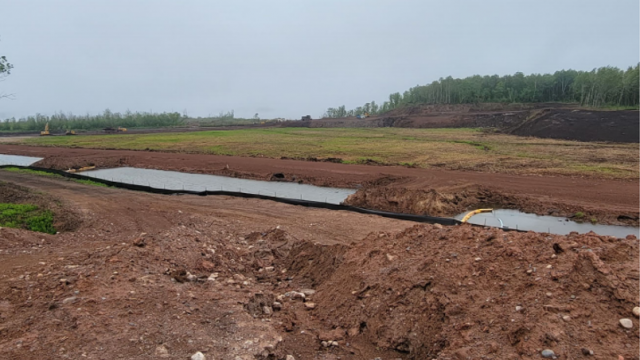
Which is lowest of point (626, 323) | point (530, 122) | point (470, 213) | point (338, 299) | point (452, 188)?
point (470, 213)

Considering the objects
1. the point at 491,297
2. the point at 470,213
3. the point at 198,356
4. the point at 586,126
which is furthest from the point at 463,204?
the point at 586,126

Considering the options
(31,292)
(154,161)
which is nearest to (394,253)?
(31,292)

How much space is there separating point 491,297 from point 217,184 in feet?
60.0

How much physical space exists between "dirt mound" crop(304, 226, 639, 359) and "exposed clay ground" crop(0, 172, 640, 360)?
16 mm

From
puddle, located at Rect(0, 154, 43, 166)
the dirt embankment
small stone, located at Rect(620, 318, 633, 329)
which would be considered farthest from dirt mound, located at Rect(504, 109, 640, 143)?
puddle, located at Rect(0, 154, 43, 166)

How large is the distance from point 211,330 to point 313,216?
7.91 m

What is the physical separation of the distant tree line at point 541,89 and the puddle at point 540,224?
2649 inches

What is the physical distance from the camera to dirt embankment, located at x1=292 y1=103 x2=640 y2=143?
40.0 m

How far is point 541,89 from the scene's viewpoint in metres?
89.7

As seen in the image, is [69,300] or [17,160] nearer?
[69,300]

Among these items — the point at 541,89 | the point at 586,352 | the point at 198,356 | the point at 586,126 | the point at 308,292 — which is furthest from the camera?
the point at 541,89

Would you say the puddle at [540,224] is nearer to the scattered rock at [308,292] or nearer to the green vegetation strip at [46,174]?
the scattered rock at [308,292]

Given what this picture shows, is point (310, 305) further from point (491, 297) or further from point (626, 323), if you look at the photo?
point (626, 323)

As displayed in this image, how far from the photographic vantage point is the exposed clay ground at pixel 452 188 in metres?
13.5
